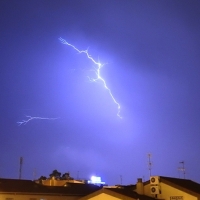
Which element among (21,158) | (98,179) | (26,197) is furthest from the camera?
(98,179)

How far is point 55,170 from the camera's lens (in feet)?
317

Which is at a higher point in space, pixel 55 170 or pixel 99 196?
pixel 55 170

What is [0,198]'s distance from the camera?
3691cm

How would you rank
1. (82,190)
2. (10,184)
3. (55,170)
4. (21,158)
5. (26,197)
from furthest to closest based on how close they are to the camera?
(55,170), (21,158), (82,190), (10,184), (26,197)

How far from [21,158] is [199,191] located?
130 feet

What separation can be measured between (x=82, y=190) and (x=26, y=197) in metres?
8.22

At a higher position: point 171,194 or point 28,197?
point 171,194

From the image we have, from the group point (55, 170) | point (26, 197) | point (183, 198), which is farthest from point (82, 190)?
point (55, 170)

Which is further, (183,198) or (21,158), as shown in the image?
(21,158)

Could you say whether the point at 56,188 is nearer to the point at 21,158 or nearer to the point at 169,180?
the point at 169,180

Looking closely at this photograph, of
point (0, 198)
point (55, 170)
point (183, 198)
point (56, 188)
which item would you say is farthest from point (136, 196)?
point (55, 170)

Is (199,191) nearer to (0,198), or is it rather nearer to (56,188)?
(56,188)

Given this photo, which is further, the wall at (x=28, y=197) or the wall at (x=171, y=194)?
the wall at (x=28, y=197)

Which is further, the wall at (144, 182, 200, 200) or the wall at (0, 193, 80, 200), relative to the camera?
the wall at (0, 193, 80, 200)
